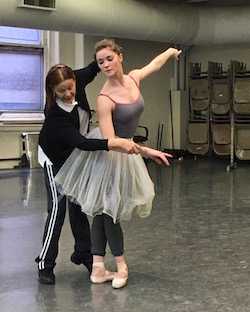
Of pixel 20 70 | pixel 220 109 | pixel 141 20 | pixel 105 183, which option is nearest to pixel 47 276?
pixel 105 183

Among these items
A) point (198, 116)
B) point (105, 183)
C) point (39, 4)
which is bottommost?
point (105, 183)

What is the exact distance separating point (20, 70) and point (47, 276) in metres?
6.00

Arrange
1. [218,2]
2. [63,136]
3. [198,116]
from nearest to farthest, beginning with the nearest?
[63,136] → [218,2] → [198,116]

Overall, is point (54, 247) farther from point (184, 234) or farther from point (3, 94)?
point (3, 94)

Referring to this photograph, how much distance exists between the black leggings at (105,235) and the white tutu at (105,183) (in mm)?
77

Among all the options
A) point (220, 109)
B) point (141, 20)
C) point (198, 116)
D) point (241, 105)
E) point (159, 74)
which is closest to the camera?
point (141, 20)

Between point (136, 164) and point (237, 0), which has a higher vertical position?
point (237, 0)

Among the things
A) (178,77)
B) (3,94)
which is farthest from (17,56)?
(178,77)

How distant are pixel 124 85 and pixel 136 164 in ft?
1.39

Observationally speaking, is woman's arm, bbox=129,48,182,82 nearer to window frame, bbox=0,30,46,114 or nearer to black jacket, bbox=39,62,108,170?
black jacket, bbox=39,62,108,170

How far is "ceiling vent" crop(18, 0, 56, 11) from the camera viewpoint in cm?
584

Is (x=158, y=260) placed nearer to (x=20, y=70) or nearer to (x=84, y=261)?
(x=84, y=261)

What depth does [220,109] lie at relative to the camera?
8938 mm

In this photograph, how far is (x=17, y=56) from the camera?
8.20m
